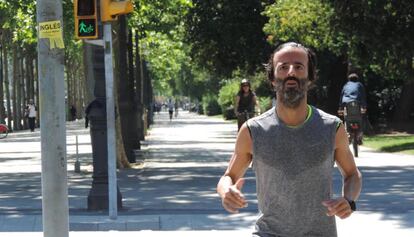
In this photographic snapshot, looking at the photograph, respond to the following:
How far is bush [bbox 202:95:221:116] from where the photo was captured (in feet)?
318

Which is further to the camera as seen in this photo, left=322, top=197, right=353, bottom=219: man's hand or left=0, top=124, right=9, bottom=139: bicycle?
left=0, top=124, right=9, bottom=139: bicycle

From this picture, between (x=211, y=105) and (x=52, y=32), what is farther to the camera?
(x=211, y=105)

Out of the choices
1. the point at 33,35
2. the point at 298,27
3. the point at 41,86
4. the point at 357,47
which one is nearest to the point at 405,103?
the point at 298,27

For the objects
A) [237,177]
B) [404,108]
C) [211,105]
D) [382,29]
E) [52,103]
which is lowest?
[211,105]

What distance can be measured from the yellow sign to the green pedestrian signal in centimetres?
358

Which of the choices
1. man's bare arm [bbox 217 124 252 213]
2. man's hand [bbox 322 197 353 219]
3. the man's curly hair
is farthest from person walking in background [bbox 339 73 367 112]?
man's hand [bbox 322 197 353 219]

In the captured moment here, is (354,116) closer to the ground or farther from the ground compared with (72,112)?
farther from the ground

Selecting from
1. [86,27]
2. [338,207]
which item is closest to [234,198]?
[338,207]

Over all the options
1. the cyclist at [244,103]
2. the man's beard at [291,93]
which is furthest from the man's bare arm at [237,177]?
the cyclist at [244,103]

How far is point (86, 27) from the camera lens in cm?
1078

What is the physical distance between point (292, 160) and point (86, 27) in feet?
23.4

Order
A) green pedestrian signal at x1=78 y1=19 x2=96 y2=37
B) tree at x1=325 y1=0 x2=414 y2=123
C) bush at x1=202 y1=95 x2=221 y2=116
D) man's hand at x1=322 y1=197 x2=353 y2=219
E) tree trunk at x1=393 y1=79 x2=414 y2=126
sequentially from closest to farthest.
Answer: man's hand at x1=322 y1=197 x2=353 y2=219 → green pedestrian signal at x1=78 y1=19 x2=96 y2=37 → tree at x1=325 y1=0 x2=414 y2=123 → tree trunk at x1=393 y1=79 x2=414 y2=126 → bush at x1=202 y1=95 x2=221 y2=116

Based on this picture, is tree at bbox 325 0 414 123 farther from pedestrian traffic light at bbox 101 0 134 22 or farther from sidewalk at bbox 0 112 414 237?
pedestrian traffic light at bbox 101 0 134 22

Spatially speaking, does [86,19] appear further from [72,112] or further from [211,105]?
[211,105]
